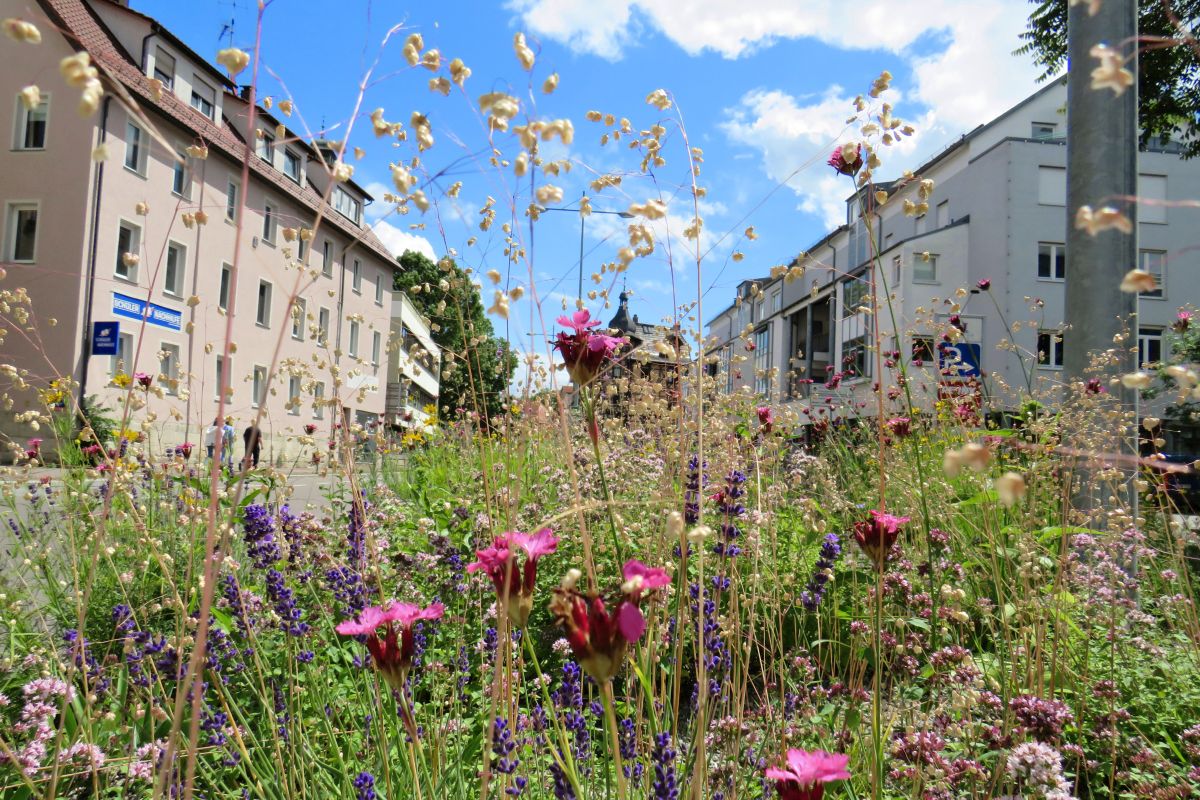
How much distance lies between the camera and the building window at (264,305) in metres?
21.9

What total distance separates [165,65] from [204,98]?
1752 mm

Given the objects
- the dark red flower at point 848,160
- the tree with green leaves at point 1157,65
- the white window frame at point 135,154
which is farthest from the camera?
the white window frame at point 135,154

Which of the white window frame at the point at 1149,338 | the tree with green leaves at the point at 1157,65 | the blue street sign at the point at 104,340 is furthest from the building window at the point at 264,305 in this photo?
the white window frame at the point at 1149,338

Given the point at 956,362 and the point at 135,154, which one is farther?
the point at 135,154

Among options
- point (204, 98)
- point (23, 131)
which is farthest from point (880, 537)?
point (204, 98)

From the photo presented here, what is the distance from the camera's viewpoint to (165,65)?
17.9 m

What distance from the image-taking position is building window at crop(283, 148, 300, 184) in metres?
24.1

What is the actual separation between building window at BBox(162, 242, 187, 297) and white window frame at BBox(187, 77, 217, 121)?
3.77 m

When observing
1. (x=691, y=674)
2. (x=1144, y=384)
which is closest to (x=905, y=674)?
(x=691, y=674)

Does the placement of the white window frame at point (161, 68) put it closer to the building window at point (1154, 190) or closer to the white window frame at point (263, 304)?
the white window frame at point (263, 304)

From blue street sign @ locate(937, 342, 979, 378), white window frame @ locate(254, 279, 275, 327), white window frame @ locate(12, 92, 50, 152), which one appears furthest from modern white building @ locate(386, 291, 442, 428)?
white window frame @ locate(12, 92, 50, 152)

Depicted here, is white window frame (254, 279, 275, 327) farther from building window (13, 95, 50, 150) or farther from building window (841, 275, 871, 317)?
building window (841, 275, 871, 317)

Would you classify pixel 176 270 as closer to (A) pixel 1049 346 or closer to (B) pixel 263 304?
(B) pixel 263 304

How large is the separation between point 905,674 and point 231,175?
20879 mm
